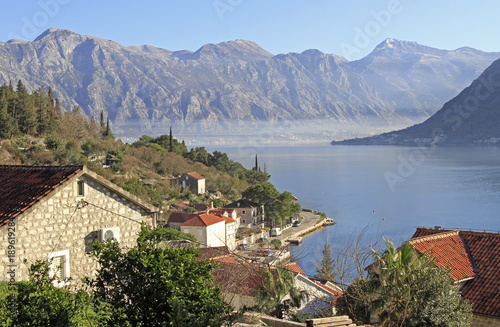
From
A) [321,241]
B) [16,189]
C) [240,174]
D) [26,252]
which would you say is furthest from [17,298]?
[240,174]

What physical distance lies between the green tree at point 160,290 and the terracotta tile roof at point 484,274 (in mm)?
6404

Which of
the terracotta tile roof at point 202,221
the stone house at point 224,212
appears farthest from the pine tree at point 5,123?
the stone house at point 224,212

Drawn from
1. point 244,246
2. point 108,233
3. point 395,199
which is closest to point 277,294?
point 108,233

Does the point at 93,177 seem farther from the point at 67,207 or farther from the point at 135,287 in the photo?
the point at 135,287

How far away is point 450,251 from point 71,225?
27.9 ft

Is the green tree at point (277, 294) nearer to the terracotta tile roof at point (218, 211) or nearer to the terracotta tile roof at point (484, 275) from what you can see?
the terracotta tile roof at point (484, 275)

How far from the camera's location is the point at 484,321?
29.3 feet

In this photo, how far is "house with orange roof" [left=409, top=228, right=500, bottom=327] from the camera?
9.02m

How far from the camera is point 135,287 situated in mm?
4484

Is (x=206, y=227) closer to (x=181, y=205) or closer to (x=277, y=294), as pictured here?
(x=181, y=205)

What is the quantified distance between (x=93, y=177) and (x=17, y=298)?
7.32 ft

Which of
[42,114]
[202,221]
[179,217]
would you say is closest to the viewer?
[202,221]

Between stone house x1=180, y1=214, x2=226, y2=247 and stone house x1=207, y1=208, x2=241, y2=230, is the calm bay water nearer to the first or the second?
stone house x1=180, y1=214, x2=226, y2=247

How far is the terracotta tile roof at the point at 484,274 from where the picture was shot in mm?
9086
